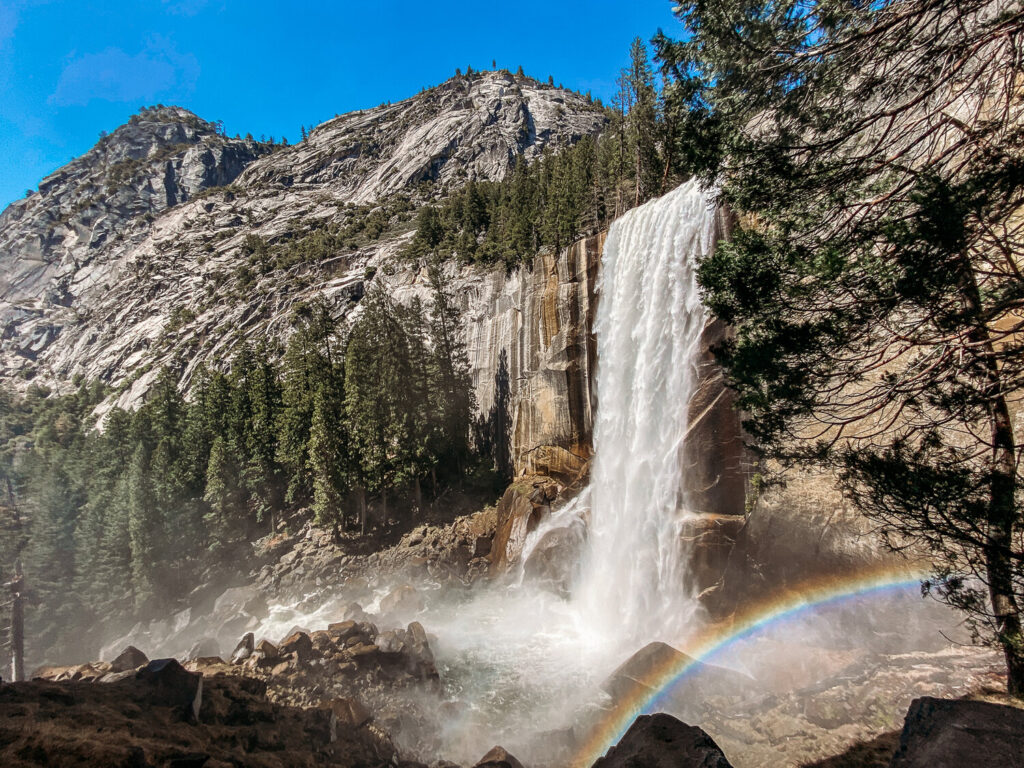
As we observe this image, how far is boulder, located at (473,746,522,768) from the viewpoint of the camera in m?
8.95

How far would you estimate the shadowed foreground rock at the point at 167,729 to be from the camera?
582 centimetres

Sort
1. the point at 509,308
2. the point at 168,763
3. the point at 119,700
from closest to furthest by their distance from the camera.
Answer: the point at 168,763, the point at 119,700, the point at 509,308

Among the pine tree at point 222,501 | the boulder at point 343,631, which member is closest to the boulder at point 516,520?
the boulder at point 343,631

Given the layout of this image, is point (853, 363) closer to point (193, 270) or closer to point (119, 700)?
point (119, 700)

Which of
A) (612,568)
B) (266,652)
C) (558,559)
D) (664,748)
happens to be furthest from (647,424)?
(266,652)

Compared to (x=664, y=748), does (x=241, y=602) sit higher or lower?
lower

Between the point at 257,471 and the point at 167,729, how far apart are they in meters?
26.2

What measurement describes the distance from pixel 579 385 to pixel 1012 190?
1928 centimetres

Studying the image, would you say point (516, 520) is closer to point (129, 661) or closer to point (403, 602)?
point (403, 602)

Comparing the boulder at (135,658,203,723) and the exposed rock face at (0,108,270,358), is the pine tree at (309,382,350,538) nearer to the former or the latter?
the boulder at (135,658,203,723)

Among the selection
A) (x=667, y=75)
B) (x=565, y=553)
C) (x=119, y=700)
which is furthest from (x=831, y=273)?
(x=565, y=553)

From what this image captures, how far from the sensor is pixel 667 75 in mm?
7633

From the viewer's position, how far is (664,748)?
21.3 ft

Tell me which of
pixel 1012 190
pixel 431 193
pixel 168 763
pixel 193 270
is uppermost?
pixel 431 193
